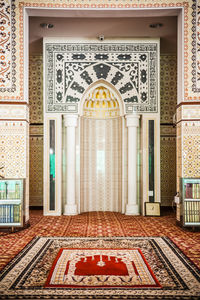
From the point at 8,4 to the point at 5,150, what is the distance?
2634 mm

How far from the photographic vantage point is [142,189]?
269 inches

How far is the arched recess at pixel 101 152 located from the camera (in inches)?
292

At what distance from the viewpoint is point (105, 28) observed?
21.0 ft

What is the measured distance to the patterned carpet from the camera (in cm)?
415

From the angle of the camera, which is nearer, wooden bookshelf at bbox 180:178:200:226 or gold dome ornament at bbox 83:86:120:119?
wooden bookshelf at bbox 180:178:200:226

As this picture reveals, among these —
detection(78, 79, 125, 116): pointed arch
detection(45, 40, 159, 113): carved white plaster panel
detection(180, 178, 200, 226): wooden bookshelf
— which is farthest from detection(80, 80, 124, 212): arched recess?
detection(180, 178, 200, 226): wooden bookshelf

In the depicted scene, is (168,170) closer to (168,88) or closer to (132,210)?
(132,210)

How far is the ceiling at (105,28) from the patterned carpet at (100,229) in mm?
3952

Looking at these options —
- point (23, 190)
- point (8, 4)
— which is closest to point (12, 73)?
point (8, 4)

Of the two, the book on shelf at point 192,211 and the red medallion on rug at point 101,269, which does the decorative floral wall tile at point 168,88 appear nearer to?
the book on shelf at point 192,211

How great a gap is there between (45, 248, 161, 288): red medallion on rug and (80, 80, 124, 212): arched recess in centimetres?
351

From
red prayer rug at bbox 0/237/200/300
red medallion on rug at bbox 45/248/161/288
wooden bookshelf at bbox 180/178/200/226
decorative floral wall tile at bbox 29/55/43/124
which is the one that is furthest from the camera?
decorative floral wall tile at bbox 29/55/43/124

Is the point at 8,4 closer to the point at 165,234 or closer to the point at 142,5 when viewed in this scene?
the point at 142,5

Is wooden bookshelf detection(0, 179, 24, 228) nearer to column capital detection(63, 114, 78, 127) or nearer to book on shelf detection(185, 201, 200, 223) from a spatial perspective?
column capital detection(63, 114, 78, 127)
